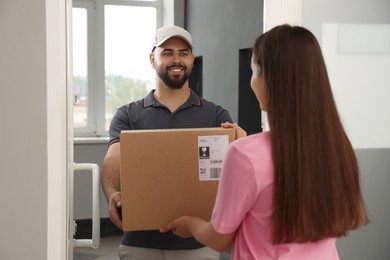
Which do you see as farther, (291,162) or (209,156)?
(209,156)

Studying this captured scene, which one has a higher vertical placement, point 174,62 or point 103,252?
point 174,62

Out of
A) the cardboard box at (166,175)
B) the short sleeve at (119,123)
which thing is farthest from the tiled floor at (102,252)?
the cardboard box at (166,175)

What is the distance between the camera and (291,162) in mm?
980

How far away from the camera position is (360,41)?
1893 millimetres

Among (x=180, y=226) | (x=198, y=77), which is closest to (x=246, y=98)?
(x=198, y=77)

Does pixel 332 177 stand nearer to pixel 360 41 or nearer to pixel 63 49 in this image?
pixel 63 49

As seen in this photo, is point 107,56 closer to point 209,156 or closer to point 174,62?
point 174,62

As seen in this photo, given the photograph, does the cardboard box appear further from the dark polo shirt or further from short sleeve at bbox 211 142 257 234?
the dark polo shirt

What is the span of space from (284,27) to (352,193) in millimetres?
380
